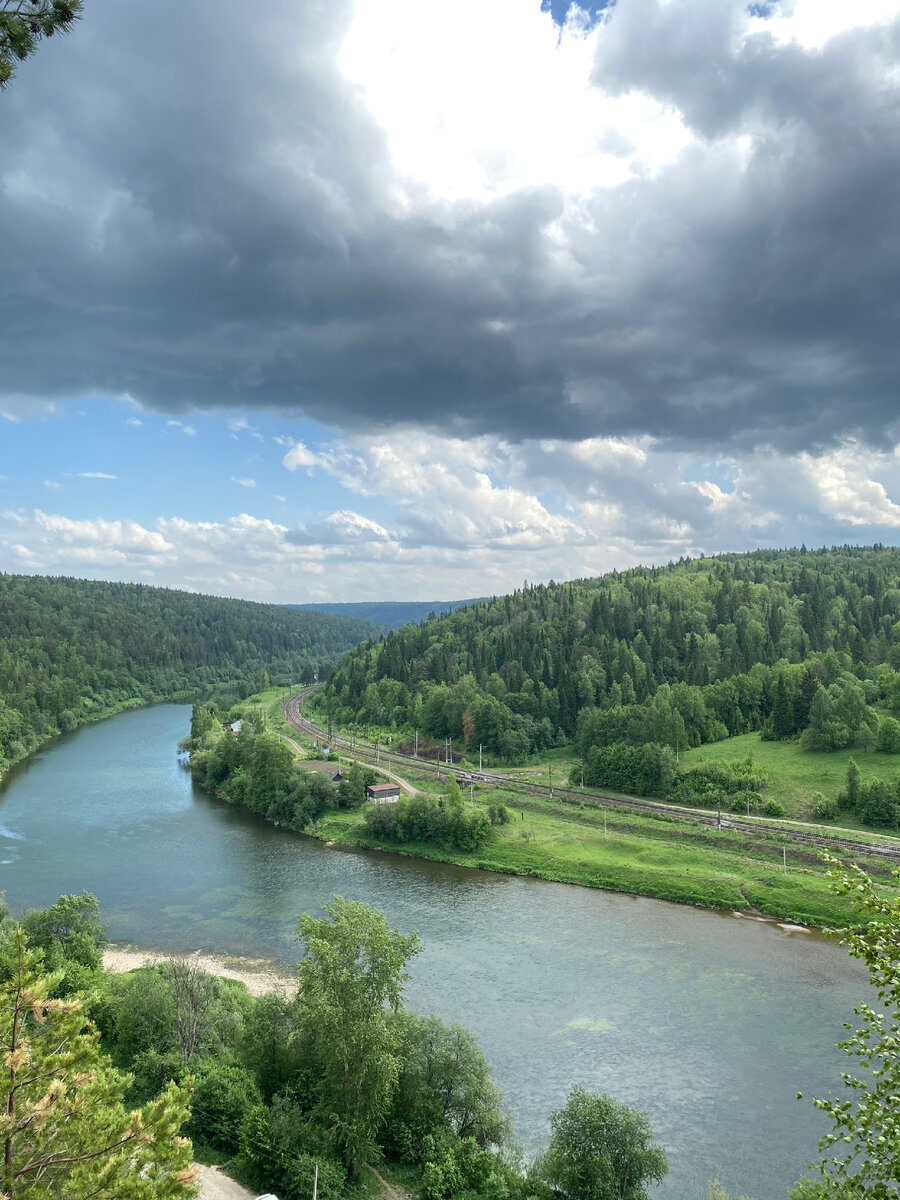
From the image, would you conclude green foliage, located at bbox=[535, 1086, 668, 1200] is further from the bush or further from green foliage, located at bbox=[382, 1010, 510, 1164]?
the bush

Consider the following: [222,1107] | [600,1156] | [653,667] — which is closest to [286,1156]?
[222,1107]

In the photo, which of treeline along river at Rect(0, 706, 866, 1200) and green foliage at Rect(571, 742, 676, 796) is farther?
green foliage at Rect(571, 742, 676, 796)

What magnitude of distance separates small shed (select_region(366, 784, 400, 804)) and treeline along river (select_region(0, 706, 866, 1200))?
34.3ft

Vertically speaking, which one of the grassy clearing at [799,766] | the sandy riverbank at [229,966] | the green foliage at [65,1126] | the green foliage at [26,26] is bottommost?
the sandy riverbank at [229,966]

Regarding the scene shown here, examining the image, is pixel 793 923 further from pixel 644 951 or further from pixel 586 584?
pixel 586 584

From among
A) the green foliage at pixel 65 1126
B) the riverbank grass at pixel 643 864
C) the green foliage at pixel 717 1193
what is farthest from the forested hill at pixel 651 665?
the green foliage at pixel 65 1126

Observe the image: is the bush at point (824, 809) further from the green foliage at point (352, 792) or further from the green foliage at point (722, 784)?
the green foliage at point (352, 792)

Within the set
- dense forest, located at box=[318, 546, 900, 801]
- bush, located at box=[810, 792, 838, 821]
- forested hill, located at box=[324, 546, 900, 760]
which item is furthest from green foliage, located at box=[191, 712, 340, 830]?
bush, located at box=[810, 792, 838, 821]

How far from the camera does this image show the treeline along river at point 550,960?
32750 millimetres

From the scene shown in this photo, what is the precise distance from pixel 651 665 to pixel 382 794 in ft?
199

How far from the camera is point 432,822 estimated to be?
73062mm

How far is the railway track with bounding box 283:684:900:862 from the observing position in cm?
6569

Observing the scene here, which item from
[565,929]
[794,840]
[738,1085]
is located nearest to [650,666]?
[794,840]

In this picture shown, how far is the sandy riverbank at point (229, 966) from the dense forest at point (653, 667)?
55.9 m
